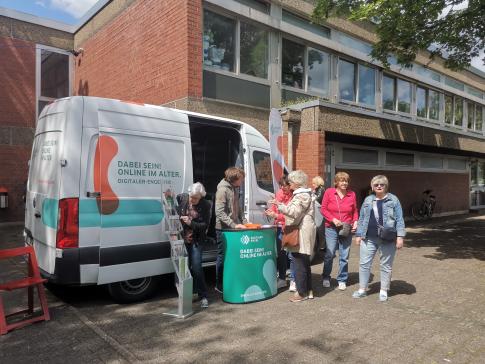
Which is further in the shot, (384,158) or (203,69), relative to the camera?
(384,158)

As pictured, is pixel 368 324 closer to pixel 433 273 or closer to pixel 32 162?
pixel 433 273

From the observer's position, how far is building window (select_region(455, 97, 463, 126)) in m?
21.5

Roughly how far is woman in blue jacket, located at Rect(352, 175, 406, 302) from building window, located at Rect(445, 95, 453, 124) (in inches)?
678

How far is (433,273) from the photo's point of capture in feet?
24.2

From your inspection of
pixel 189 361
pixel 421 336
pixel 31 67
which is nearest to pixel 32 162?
pixel 189 361

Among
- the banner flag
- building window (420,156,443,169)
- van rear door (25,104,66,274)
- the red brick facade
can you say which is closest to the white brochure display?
van rear door (25,104,66,274)

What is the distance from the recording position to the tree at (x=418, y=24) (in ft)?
28.9

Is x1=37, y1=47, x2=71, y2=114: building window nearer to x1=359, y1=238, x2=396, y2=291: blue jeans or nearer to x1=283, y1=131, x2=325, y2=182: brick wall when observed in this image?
x1=283, y1=131, x2=325, y2=182: brick wall

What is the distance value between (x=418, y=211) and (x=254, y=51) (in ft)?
33.3

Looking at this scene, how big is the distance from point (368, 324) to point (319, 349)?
98 cm

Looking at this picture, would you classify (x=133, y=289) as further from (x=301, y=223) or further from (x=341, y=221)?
(x=341, y=221)

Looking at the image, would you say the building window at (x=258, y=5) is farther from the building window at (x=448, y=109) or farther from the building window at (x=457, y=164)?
the building window at (x=448, y=109)

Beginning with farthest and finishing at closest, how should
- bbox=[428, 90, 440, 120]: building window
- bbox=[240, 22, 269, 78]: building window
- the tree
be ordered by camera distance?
bbox=[428, 90, 440, 120]: building window < bbox=[240, 22, 269, 78]: building window < the tree

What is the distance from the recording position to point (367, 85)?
15.6 m
